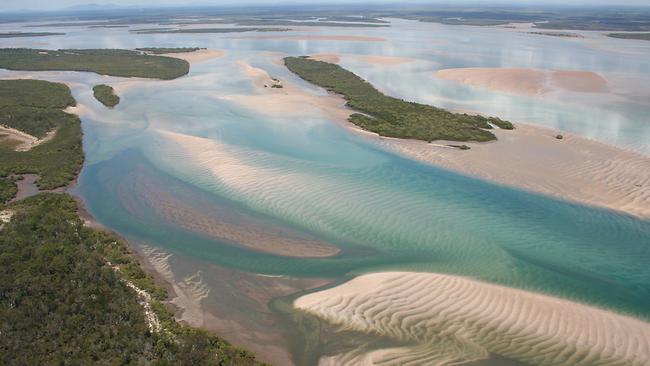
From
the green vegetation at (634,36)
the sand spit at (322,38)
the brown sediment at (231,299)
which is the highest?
the green vegetation at (634,36)

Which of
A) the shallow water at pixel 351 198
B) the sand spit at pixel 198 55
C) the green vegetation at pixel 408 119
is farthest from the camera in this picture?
the sand spit at pixel 198 55

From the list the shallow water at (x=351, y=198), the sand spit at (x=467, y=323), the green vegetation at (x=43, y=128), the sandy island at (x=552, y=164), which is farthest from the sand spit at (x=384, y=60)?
the sand spit at (x=467, y=323)

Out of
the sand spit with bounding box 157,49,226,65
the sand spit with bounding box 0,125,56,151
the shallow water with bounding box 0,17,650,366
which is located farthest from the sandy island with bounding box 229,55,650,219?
the sand spit with bounding box 157,49,226,65

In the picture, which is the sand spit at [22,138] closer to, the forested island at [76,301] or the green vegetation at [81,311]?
the forested island at [76,301]

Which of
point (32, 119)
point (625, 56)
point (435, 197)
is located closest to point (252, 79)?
point (32, 119)

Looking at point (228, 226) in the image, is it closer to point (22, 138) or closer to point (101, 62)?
point (22, 138)

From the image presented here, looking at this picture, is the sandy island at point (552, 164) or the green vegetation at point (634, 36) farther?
the green vegetation at point (634, 36)

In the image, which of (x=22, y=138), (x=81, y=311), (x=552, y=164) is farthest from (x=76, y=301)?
(x=552, y=164)

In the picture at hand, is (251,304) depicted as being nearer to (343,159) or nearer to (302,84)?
(343,159)
